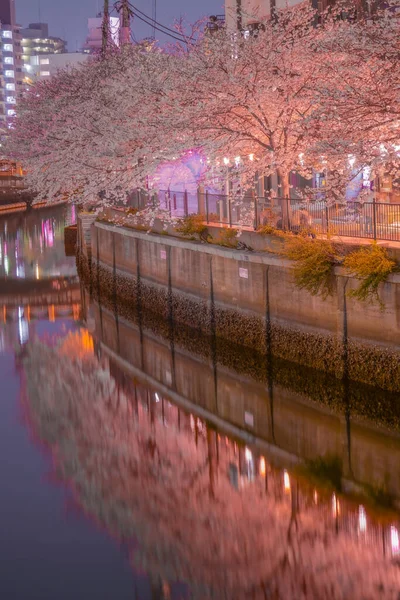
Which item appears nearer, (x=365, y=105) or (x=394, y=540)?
(x=394, y=540)

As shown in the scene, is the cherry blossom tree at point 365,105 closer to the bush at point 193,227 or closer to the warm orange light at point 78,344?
the bush at point 193,227

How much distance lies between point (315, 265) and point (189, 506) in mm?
7987

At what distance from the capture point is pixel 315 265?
2369cm

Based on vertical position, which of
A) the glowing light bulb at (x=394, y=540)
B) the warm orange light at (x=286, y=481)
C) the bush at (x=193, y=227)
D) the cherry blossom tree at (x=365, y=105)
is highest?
the cherry blossom tree at (x=365, y=105)

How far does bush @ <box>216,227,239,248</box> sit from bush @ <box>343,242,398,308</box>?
669 centimetres

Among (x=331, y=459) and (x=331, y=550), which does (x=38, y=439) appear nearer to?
(x=331, y=459)

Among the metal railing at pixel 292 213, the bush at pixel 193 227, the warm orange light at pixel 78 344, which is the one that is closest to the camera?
the metal railing at pixel 292 213

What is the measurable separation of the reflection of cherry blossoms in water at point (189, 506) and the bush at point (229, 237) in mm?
5199

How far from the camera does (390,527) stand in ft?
53.4

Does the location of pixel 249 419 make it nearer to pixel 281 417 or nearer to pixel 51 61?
pixel 281 417

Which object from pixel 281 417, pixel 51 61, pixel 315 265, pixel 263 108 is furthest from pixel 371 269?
pixel 51 61

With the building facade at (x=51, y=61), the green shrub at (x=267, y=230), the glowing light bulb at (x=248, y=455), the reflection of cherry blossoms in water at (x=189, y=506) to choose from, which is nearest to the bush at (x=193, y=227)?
the green shrub at (x=267, y=230)

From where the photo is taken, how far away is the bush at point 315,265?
2364 centimetres

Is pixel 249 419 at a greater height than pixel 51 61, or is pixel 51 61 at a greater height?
pixel 51 61
